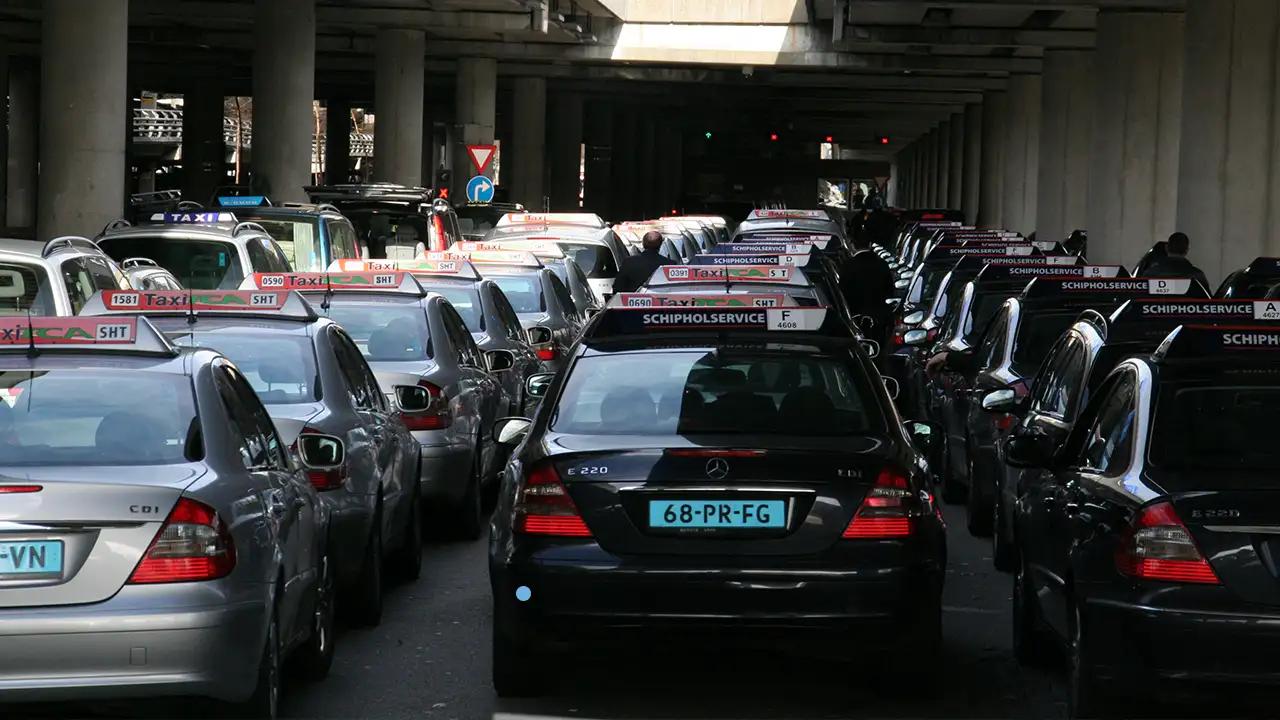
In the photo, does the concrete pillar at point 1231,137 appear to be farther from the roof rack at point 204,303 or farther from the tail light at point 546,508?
the tail light at point 546,508

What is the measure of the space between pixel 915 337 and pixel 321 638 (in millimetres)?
10351

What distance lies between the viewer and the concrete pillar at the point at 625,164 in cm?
9362

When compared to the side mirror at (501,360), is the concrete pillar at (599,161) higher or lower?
higher

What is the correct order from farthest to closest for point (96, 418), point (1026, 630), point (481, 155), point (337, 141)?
point (337, 141) < point (481, 155) < point (1026, 630) < point (96, 418)

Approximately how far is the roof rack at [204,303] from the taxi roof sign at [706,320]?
2.35 metres

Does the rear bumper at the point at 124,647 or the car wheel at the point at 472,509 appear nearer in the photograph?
the rear bumper at the point at 124,647

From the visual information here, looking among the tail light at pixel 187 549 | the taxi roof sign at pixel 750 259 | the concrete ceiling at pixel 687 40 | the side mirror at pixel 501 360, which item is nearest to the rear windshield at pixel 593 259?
the taxi roof sign at pixel 750 259

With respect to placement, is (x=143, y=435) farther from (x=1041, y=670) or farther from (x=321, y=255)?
(x=321, y=255)

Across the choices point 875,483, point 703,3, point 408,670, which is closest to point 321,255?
point 408,670

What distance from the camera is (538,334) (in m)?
18.2

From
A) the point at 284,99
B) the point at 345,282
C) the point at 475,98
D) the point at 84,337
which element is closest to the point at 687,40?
the point at 475,98

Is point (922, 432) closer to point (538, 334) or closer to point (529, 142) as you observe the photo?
point (538, 334)

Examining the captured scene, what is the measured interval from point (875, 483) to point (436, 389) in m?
5.48

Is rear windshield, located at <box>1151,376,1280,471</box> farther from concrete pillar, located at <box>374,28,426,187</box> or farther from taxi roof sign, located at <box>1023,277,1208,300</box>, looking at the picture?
concrete pillar, located at <box>374,28,426,187</box>
